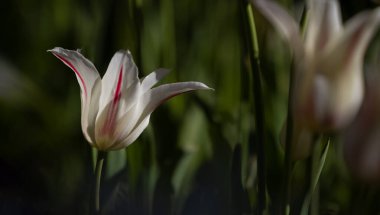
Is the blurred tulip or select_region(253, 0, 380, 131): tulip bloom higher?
select_region(253, 0, 380, 131): tulip bloom

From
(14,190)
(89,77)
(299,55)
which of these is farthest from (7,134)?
(299,55)

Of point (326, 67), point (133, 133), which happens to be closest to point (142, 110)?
point (133, 133)

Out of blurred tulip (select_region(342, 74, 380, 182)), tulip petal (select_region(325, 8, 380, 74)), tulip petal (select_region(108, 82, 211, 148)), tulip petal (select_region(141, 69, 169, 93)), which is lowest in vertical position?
blurred tulip (select_region(342, 74, 380, 182))

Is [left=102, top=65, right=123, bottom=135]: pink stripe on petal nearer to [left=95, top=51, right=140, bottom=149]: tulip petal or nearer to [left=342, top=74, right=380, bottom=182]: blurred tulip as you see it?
[left=95, top=51, right=140, bottom=149]: tulip petal

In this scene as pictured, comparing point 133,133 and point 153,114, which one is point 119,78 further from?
point 153,114

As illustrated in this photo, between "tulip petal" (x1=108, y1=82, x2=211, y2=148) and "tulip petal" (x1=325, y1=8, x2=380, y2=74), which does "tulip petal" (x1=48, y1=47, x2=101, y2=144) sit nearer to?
"tulip petal" (x1=108, y1=82, x2=211, y2=148)

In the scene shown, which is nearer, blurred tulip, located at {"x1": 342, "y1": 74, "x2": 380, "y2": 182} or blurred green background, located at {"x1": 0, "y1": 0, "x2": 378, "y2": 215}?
blurred tulip, located at {"x1": 342, "y1": 74, "x2": 380, "y2": 182}

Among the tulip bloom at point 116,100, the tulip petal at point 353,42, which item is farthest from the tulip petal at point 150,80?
the tulip petal at point 353,42

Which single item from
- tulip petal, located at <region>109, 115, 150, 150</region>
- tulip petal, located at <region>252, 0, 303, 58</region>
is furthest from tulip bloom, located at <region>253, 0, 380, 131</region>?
tulip petal, located at <region>109, 115, 150, 150</region>
